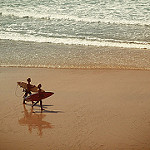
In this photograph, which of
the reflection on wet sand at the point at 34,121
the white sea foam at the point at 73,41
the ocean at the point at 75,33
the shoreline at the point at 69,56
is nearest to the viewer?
the reflection on wet sand at the point at 34,121

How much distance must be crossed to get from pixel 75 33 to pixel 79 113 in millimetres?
8526

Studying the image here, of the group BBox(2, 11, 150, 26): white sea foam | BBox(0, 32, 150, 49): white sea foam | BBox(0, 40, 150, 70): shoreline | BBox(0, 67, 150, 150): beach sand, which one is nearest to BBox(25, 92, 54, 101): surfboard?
BBox(0, 67, 150, 150): beach sand

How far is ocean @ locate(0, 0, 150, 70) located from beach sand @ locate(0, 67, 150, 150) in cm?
131

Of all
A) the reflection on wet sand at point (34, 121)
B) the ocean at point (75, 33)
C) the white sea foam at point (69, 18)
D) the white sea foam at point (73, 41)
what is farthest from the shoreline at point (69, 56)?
the white sea foam at point (69, 18)

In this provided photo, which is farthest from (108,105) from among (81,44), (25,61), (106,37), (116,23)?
(116,23)

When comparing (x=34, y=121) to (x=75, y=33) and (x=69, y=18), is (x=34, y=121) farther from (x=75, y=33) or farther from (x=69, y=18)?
(x=69, y=18)

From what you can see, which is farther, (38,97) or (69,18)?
(69,18)

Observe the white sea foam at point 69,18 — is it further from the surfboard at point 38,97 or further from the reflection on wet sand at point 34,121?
the reflection on wet sand at point 34,121

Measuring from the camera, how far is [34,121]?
802 cm

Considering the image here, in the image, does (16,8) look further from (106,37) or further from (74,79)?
(74,79)

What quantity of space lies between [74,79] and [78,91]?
1.00 m

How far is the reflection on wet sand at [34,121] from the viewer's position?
7.77m

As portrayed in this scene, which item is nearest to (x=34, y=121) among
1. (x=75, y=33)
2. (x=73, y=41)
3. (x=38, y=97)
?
(x=38, y=97)

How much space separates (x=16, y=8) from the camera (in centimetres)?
2134
